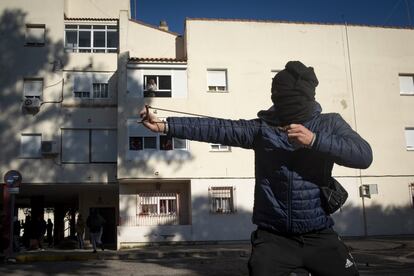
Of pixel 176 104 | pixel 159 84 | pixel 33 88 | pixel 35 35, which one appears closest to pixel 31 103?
pixel 33 88

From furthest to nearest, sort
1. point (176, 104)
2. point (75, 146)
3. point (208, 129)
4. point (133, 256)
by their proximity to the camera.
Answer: point (75, 146) < point (176, 104) < point (133, 256) < point (208, 129)

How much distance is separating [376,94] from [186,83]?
9.68m

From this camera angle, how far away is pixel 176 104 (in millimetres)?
24344

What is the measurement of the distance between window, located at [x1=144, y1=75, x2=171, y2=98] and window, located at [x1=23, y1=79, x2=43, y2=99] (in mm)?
5303

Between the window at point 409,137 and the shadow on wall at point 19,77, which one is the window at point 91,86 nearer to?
the shadow on wall at point 19,77

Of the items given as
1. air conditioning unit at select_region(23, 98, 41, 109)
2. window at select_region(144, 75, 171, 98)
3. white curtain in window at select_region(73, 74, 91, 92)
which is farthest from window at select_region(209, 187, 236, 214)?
air conditioning unit at select_region(23, 98, 41, 109)

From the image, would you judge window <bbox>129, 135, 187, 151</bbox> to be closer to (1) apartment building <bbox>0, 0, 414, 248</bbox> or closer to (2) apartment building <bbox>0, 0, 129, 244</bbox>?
(1) apartment building <bbox>0, 0, 414, 248</bbox>

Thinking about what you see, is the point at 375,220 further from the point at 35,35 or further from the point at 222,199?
the point at 35,35

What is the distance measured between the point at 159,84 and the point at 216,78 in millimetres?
2777

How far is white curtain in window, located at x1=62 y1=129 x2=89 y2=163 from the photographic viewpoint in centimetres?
2477

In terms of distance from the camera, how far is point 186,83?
80.9 feet

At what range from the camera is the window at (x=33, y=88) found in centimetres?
2533

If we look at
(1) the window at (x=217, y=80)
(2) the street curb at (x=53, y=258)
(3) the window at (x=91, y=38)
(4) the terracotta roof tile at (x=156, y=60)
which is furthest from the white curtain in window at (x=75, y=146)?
(2) the street curb at (x=53, y=258)

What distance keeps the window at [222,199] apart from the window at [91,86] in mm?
7165
